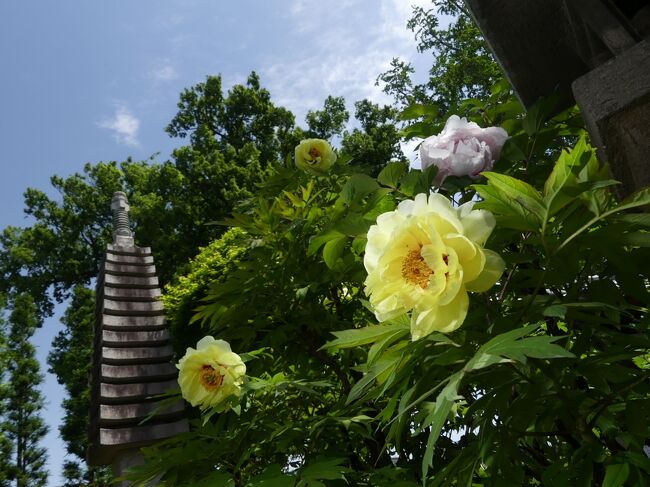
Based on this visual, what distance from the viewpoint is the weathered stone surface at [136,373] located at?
4816 mm

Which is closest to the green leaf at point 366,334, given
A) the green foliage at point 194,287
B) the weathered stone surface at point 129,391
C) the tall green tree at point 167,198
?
the weathered stone surface at point 129,391

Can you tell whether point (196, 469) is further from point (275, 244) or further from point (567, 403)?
point (567, 403)

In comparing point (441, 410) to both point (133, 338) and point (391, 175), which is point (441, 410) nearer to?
point (391, 175)

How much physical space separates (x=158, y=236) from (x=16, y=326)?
7099mm

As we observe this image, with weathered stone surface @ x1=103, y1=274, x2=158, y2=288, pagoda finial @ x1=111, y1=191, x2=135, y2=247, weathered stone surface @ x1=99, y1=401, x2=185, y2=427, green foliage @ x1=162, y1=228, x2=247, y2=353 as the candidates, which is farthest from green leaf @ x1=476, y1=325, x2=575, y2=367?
green foliage @ x1=162, y1=228, x2=247, y2=353

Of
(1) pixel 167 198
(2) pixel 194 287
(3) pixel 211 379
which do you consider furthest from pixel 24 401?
(3) pixel 211 379

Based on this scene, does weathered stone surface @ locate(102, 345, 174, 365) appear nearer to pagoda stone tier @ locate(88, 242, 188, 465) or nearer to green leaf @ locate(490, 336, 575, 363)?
pagoda stone tier @ locate(88, 242, 188, 465)

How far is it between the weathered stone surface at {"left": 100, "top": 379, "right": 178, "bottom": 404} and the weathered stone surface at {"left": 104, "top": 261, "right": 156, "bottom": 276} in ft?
6.25

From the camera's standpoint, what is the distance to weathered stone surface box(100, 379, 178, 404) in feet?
15.0

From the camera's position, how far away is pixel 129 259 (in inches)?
266

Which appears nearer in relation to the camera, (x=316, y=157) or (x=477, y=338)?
(x=477, y=338)

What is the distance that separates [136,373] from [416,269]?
4637mm

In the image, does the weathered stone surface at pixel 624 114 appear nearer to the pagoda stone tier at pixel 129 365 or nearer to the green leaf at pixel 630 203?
the green leaf at pixel 630 203

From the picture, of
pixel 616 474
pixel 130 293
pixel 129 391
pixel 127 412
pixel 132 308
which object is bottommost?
pixel 616 474
